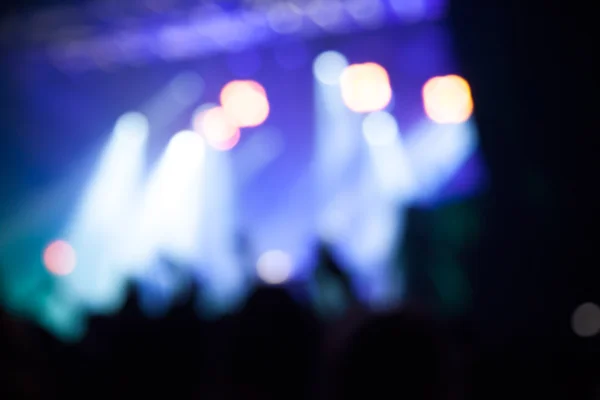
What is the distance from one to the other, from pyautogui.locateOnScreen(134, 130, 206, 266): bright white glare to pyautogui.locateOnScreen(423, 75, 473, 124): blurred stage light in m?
1.92

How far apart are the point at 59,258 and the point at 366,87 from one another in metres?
3.02

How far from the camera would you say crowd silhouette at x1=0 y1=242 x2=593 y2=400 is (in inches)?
59.6

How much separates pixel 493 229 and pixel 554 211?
1.13 feet

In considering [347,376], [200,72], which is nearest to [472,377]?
[347,376]

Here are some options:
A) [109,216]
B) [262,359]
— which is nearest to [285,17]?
[109,216]

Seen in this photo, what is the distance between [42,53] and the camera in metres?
5.43

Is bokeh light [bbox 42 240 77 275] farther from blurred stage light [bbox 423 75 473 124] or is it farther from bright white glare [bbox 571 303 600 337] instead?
bright white glare [bbox 571 303 600 337]

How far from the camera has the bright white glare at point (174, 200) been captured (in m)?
5.19

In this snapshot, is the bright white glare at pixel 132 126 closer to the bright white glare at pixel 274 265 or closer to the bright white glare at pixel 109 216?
the bright white glare at pixel 109 216

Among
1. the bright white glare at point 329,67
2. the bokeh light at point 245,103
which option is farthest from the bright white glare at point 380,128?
the bokeh light at point 245,103

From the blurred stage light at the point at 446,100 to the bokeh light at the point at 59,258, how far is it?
10.6 feet

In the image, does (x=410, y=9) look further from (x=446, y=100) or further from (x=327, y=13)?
(x=446, y=100)

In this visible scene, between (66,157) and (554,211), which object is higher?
(66,157)

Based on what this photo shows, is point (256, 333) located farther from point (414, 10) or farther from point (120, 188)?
point (120, 188)
